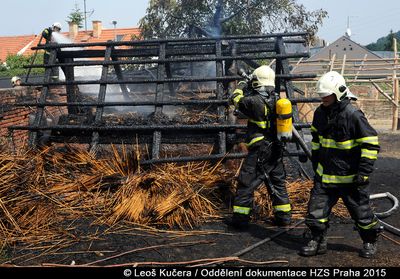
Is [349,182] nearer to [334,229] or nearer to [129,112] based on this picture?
[334,229]

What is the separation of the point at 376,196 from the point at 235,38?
10.1 feet

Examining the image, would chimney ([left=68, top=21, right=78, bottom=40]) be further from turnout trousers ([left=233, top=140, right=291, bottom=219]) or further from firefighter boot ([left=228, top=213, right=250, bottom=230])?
firefighter boot ([left=228, top=213, right=250, bottom=230])

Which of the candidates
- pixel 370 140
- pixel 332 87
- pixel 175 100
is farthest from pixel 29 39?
pixel 370 140

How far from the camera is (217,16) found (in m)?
14.8

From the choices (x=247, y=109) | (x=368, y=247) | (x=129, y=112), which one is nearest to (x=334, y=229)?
(x=368, y=247)

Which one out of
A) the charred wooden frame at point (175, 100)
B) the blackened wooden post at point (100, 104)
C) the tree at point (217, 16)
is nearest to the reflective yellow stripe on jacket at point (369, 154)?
the charred wooden frame at point (175, 100)

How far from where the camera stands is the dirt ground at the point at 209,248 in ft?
14.0

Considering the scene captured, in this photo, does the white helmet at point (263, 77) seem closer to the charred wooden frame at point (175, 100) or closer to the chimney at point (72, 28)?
the charred wooden frame at point (175, 100)

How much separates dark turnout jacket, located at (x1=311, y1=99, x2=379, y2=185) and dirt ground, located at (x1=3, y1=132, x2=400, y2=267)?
2.51 ft

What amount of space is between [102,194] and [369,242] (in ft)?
10.5

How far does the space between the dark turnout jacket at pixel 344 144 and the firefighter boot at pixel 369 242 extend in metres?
0.51

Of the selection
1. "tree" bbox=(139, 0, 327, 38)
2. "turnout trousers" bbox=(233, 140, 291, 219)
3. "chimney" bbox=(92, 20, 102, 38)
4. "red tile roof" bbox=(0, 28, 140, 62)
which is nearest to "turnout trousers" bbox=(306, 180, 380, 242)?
"turnout trousers" bbox=(233, 140, 291, 219)

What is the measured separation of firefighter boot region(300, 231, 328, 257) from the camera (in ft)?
14.4

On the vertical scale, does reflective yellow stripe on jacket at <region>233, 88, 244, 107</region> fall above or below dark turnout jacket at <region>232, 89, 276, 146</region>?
above
